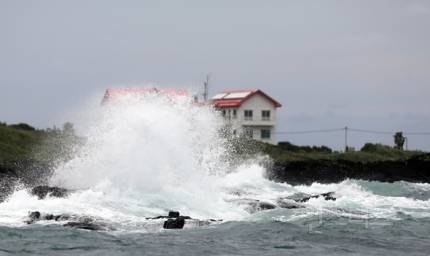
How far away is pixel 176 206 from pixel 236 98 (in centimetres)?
4487

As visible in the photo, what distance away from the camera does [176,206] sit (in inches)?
1004

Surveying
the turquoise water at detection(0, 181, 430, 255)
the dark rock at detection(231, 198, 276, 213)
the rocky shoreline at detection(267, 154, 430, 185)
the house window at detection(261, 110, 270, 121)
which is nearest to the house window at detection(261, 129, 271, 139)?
the house window at detection(261, 110, 270, 121)

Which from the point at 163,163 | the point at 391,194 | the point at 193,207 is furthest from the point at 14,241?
the point at 391,194

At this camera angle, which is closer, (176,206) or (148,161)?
(176,206)

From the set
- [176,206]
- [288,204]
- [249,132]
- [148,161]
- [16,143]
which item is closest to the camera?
[176,206]

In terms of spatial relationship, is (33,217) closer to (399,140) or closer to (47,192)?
(47,192)

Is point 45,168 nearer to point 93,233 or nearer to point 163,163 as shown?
point 163,163

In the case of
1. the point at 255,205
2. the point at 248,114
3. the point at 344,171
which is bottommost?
the point at 255,205

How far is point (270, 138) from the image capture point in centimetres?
7025

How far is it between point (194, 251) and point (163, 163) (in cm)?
1186

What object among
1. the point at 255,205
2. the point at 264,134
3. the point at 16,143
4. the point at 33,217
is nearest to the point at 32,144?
the point at 16,143

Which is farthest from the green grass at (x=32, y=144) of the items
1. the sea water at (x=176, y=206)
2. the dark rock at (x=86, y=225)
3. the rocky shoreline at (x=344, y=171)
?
the dark rock at (x=86, y=225)

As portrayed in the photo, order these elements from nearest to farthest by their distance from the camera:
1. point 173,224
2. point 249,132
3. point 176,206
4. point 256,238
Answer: point 256,238 < point 173,224 < point 176,206 < point 249,132

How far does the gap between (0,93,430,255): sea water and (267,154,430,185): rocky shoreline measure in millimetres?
8724
